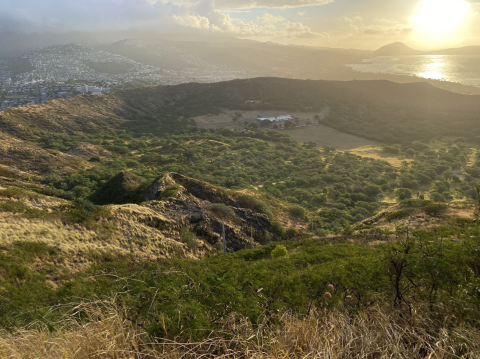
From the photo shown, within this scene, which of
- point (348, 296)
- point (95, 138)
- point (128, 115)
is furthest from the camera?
point (128, 115)

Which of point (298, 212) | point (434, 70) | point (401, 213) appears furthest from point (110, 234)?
point (434, 70)

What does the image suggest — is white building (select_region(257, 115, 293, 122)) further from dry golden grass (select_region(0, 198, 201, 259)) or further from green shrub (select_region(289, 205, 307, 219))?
dry golden grass (select_region(0, 198, 201, 259))

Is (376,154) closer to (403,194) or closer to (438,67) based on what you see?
(403,194)

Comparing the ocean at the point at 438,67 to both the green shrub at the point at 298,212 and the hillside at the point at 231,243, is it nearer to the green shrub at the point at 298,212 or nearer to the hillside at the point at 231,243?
the hillside at the point at 231,243

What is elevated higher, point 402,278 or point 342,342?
point 342,342

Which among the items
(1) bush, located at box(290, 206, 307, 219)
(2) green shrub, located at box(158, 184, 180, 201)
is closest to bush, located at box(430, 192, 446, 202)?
(1) bush, located at box(290, 206, 307, 219)

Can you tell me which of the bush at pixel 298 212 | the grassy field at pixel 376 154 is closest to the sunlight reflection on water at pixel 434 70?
the grassy field at pixel 376 154

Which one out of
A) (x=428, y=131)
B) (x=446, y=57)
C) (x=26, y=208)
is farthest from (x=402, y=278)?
(x=446, y=57)

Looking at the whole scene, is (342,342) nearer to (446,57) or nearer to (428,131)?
(428,131)
